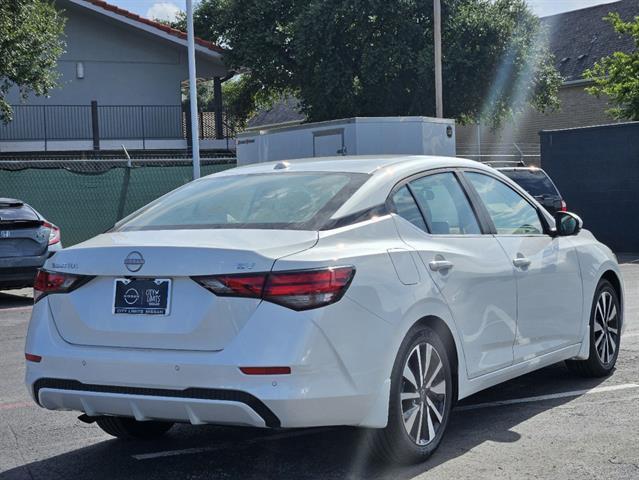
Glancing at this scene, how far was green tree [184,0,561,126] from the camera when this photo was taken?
109ft

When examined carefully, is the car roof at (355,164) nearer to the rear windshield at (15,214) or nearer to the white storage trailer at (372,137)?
the rear windshield at (15,214)

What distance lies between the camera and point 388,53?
108ft

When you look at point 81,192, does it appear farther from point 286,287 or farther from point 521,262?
point 286,287

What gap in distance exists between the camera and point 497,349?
566 centimetres

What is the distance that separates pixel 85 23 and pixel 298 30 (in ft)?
24.4

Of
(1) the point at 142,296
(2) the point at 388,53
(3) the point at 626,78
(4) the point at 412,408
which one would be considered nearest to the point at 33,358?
(1) the point at 142,296

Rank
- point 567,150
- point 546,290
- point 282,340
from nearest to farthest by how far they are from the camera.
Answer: point 282,340 < point 546,290 < point 567,150

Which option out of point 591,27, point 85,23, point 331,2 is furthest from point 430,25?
point 591,27

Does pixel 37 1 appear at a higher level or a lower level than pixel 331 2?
lower

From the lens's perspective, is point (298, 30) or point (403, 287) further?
point (298, 30)


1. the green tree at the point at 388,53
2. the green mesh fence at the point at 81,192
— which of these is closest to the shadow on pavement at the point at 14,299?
the green mesh fence at the point at 81,192

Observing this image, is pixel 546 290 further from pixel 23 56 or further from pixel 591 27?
pixel 591 27

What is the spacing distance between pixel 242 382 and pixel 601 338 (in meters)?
3.57

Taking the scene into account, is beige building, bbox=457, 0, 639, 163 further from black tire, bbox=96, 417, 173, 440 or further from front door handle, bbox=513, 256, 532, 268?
black tire, bbox=96, 417, 173, 440
